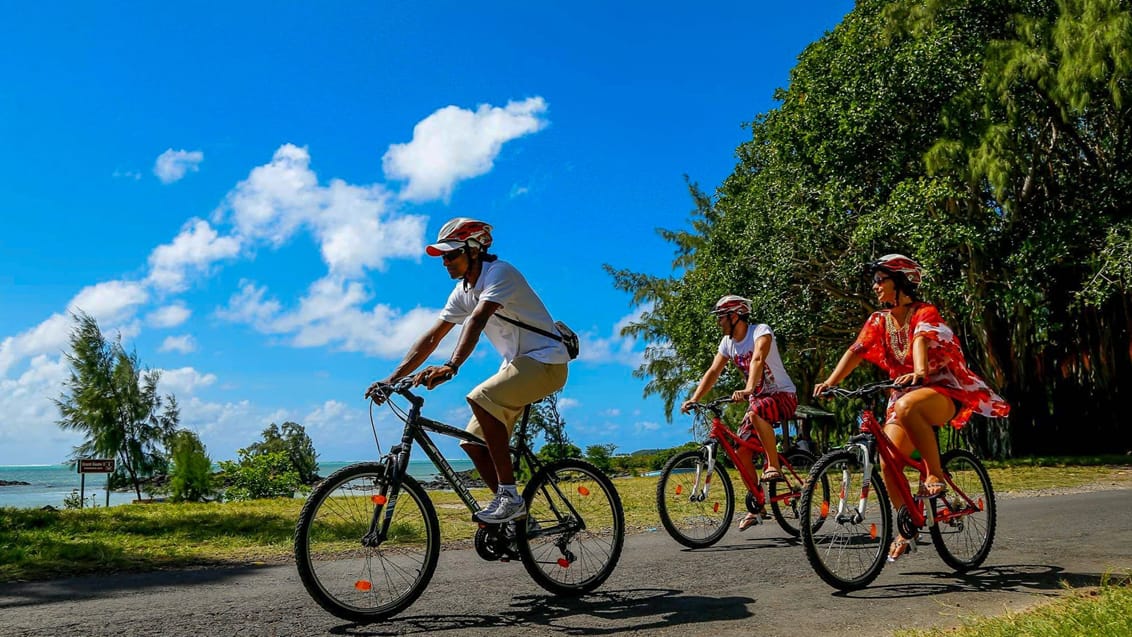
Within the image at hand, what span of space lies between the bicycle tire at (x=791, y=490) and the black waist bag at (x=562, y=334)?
121 inches

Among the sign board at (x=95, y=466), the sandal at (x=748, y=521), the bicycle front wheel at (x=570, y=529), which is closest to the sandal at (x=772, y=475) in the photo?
the sandal at (x=748, y=521)

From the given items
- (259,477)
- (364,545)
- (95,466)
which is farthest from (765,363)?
(259,477)

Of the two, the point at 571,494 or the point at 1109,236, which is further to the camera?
the point at 1109,236

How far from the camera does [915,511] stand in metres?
5.89

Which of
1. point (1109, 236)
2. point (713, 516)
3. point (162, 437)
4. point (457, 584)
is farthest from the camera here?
point (162, 437)

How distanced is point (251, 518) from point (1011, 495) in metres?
10.5

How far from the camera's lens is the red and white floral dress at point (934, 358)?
5941 millimetres

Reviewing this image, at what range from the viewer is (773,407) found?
25.7 ft

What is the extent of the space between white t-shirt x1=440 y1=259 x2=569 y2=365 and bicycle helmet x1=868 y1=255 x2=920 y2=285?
91.8 inches

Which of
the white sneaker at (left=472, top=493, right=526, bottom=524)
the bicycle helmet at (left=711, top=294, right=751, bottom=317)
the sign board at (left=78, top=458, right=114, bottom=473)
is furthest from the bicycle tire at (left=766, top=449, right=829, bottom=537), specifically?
the sign board at (left=78, top=458, right=114, bottom=473)

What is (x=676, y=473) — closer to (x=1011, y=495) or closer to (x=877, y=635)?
(x=877, y=635)

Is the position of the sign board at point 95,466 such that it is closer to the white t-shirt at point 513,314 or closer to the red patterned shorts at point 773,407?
the red patterned shorts at point 773,407

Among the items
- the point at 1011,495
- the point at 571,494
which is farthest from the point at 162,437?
the point at 571,494

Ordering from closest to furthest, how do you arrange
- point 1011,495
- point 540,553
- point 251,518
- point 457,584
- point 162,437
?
1. point 540,553
2. point 457,584
3. point 251,518
4. point 1011,495
5. point 162,437
